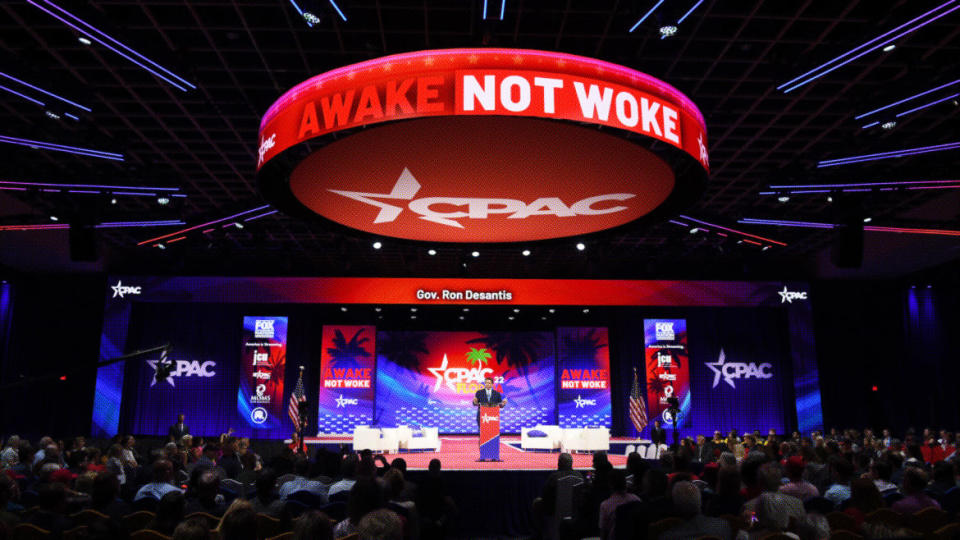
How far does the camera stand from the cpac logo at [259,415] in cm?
1706

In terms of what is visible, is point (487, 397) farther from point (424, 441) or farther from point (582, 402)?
point (582, 402)

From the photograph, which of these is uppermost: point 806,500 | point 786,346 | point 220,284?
point 220,284

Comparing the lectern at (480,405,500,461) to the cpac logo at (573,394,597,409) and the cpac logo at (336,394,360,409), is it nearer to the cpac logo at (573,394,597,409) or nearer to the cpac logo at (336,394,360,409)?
the cpac logo at (573,394,597,409)

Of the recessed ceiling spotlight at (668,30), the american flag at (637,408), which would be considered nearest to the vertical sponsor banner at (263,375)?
the american flag at (637,408)

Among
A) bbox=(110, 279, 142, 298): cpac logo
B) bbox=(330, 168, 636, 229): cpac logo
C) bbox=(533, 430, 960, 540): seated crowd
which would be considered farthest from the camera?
bbox=(110, 279, 142, 298): cpac logo

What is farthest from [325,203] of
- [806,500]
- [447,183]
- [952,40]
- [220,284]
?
[220,284]

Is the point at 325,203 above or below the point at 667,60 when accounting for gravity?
below

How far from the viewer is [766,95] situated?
873cm

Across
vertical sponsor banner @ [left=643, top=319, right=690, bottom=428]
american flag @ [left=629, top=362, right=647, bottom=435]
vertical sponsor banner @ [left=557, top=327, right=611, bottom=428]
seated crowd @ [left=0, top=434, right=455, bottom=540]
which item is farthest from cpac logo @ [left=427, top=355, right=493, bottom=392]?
seated crowd @ [left=0, top=434, right=455, bottom=540]

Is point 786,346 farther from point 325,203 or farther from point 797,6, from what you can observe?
point 325,203

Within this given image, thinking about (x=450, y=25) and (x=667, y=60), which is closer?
(x=450, y=25)

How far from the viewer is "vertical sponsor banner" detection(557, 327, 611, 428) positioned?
18531mm

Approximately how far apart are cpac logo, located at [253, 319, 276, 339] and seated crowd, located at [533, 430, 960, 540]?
40.5ft

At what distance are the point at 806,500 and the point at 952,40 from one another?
6.04 m
